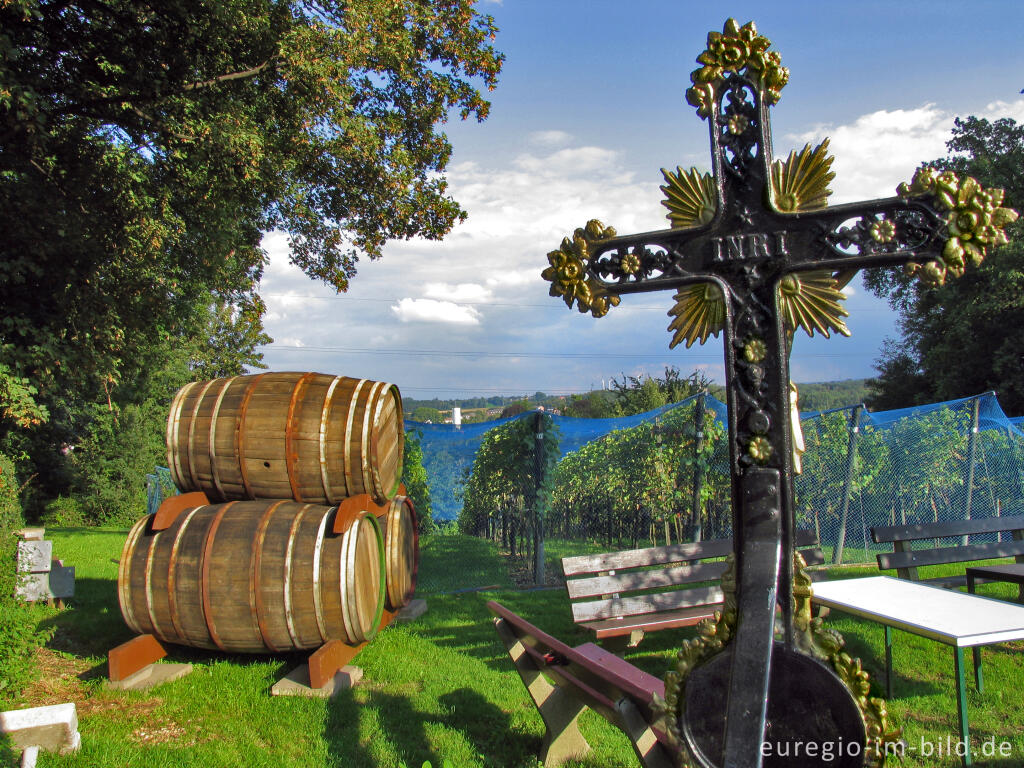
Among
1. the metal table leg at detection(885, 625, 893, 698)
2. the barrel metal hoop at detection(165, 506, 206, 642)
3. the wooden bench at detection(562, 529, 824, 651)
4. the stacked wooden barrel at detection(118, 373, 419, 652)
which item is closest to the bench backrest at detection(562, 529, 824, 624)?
the wooden bench at detection(562, 529, 824, 651)

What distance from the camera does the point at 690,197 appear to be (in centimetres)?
214

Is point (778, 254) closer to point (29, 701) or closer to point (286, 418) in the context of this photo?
point (286, 418)

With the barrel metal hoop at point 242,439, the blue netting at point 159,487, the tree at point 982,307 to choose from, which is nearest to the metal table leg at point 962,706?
the barrel metal hoop at point 242,439

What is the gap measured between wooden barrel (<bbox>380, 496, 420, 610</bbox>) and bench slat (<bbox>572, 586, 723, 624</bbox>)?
1.69 meters

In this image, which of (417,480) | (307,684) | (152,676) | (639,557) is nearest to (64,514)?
(417,480)

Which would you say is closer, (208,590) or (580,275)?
(580,275)

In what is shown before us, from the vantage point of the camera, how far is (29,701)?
442cm

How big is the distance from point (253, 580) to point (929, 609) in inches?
160

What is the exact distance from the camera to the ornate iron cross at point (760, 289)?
182cm

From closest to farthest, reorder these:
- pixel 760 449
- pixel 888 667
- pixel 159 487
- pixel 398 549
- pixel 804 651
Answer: pixel 804 651 < pixel 760 449 < pixel 888 667 < pixel 398 549 < pixel 159 487

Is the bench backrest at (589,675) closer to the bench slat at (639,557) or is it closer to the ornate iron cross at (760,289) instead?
the ornate iron cross at (760,289)

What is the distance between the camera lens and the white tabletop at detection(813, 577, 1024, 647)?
3.09 meters

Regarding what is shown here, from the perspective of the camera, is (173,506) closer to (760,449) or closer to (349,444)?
(349,444)

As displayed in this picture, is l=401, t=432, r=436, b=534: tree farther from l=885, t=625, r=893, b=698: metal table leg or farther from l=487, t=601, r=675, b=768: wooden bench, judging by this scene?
l=885, t=625, r=893, b=698: metal table leg
